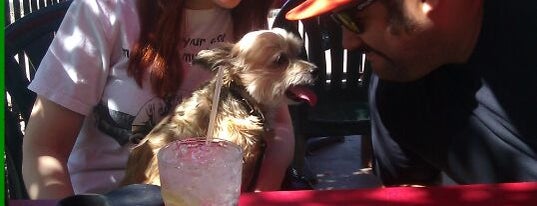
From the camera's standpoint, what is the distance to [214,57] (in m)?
2.24

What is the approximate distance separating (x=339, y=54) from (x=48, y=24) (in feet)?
6.31

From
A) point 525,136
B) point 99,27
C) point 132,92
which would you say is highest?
point 99,27

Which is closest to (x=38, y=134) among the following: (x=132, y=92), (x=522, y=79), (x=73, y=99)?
(x=73, y=99)

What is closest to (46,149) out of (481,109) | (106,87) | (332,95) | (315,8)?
(106,87)

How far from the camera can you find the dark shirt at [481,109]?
181 centimetres

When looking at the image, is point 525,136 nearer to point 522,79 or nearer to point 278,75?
point 522,79

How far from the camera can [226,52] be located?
7.95 ft

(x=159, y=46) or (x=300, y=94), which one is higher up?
(x=159, y=46)

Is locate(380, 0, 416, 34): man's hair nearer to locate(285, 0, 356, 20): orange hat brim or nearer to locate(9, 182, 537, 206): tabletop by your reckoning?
locate(285, 0, 356, 20): orange hat brim

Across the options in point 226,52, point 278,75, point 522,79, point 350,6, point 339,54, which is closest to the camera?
point 350,6

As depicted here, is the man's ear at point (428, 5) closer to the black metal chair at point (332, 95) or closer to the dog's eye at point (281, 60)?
the dog's eye at point (281, 60)

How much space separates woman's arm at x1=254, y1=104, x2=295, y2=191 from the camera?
6.93 ft

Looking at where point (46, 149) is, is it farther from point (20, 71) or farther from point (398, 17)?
point (398, 17)

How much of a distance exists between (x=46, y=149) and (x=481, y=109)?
125 cm
